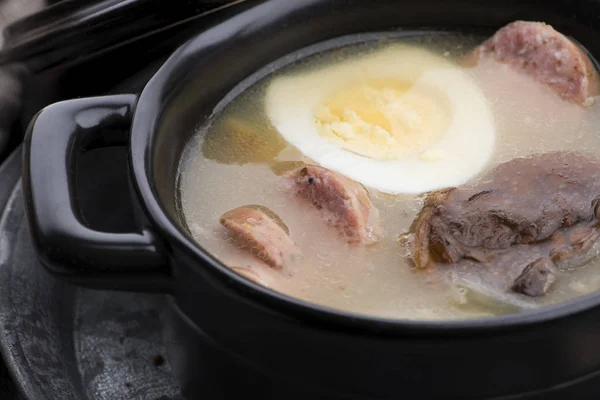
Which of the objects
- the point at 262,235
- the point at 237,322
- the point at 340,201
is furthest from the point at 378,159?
the point at 237,322

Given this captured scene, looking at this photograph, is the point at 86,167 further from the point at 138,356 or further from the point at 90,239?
the point at 90,239

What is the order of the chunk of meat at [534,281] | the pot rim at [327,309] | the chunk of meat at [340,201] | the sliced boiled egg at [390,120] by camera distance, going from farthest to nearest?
the sliced boiled egg at [390,120] < the chunk of meat at [340,201] < the chunk of meat at [534,281] < the pot rim at [327,309]

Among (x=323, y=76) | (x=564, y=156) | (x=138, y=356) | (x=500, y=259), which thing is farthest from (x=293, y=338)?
(x=323, y=76)

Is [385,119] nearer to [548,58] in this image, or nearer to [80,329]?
[548,58]

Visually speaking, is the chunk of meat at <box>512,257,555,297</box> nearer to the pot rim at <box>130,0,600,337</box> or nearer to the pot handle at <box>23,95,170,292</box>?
the pot rim at <box>130,0,600,337</box>

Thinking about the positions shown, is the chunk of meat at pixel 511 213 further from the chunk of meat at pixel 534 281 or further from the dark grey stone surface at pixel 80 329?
the dark grey stone surface at pixel 80 329

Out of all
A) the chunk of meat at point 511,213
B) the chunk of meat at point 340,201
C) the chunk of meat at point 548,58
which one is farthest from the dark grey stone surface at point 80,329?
the chunk of meat at point 548,58
